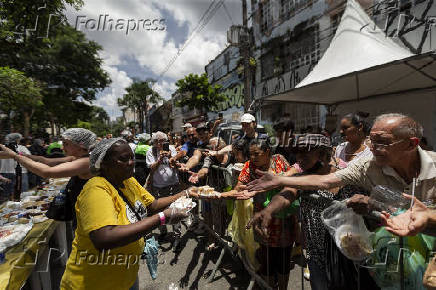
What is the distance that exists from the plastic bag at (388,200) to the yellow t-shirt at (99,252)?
152cm

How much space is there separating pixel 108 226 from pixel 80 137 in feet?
4.82

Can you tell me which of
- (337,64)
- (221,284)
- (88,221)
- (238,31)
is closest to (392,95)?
(337,64)

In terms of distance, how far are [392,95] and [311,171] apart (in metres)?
7.69

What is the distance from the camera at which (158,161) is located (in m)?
4.22

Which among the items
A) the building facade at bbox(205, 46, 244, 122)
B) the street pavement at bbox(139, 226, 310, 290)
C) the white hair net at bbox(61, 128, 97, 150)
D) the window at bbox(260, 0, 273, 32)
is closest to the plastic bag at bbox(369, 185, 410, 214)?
the street pavement at bbox(139, 226, 310, 290)

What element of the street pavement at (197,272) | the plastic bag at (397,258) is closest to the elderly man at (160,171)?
the street pavement at (197,272)

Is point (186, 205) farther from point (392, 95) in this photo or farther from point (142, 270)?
point (392, 95)

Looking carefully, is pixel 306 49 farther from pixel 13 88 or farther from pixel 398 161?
pixel 398 161

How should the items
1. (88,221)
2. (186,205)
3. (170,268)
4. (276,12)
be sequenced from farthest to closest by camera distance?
(276,12), (170,268), (186,205), (88,221)

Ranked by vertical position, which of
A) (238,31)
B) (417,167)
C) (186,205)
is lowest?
(186,205)

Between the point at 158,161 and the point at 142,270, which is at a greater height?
the point at 158,161

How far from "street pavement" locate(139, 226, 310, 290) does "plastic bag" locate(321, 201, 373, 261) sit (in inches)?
72.0

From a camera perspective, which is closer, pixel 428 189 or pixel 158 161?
pixel 428 189

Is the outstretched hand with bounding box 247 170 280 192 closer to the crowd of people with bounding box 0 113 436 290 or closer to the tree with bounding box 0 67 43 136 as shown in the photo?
the crowd of people with bounding box 0 113 436 290
